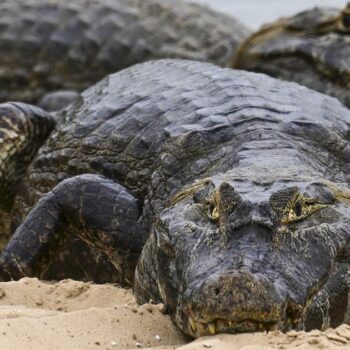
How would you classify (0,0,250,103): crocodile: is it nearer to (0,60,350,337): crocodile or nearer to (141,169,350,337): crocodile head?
(0,60,350,337): crocodile

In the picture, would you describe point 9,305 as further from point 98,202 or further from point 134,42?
point 134,42

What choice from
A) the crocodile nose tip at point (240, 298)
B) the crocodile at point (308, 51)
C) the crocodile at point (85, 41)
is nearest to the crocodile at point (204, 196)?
the crocodile nose tip at point (240, 298)

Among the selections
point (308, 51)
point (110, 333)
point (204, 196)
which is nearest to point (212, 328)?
point (110, 333)

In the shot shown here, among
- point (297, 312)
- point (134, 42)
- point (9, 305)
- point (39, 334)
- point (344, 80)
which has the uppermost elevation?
point (297, 312)

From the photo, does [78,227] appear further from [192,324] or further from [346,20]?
[346,20]

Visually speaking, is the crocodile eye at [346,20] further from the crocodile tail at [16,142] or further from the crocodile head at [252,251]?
the crocodile head at [252,251]

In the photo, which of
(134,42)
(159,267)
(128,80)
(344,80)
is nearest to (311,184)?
(159,267)

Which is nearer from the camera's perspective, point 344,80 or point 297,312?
point 297,312
